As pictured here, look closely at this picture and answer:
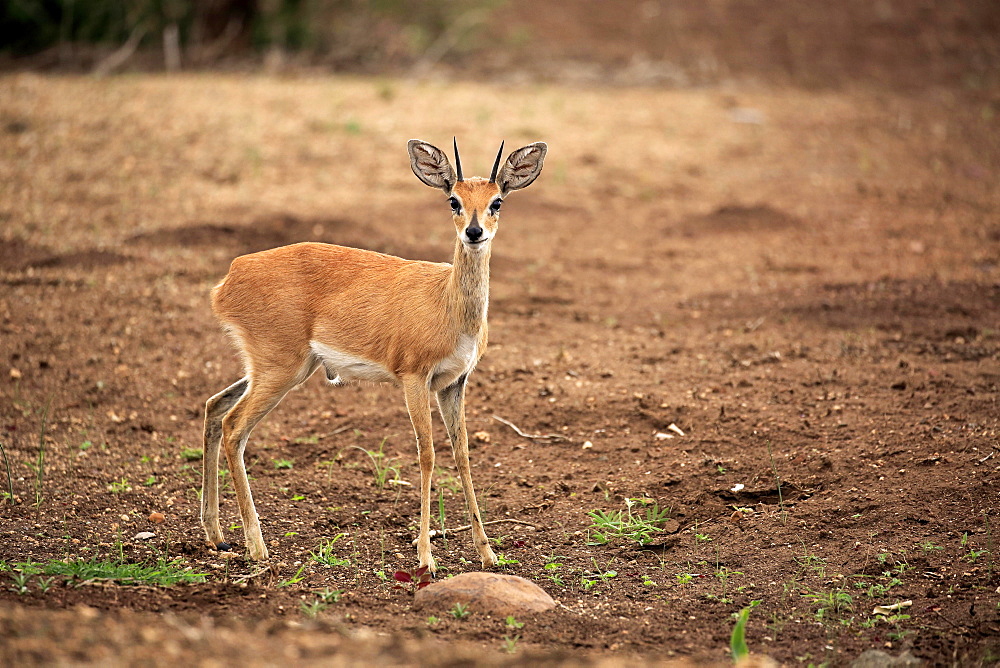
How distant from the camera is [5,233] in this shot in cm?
956

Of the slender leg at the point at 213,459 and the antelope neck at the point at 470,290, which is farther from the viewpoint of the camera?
the slender leg at the point at 213,459

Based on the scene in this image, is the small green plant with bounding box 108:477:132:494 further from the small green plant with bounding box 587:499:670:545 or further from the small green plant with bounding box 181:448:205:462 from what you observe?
the small green plant with bounding box 587:499:670:545

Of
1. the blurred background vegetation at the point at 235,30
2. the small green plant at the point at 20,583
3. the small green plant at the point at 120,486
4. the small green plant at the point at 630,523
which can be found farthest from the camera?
the blurred background vegetation at the point at 235,30

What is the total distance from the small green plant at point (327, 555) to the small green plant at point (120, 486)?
51.1 inches

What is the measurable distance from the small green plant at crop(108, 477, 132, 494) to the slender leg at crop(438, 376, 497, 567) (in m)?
1.91

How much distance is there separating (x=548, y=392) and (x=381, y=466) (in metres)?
1.35

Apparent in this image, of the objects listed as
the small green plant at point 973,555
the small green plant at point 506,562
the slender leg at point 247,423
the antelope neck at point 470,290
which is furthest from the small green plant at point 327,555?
the small green plant at point 973,555

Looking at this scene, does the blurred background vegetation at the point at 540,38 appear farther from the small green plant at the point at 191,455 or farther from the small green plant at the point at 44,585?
the small green plant at the point at 44,585

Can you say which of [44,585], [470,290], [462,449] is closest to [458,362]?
[470,290]

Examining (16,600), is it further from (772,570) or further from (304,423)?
(772,570)

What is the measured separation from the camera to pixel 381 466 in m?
6.45

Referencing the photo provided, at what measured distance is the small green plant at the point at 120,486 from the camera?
5.96 metres

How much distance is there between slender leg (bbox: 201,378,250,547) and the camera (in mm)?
5445

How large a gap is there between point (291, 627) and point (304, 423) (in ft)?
10.0
